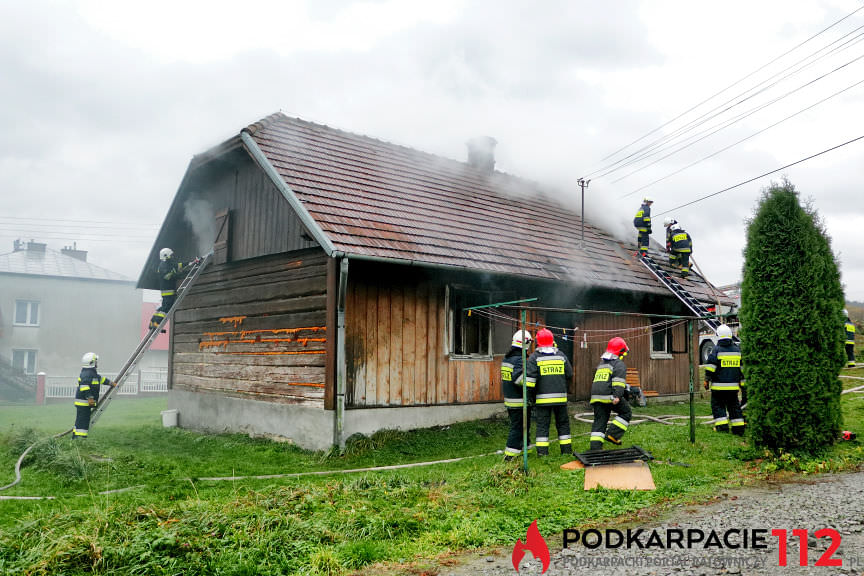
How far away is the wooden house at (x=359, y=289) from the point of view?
10.1 m

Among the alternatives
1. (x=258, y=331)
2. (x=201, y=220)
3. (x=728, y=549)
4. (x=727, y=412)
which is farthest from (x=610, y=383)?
(x=201, y=220)

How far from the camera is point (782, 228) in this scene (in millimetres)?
7977

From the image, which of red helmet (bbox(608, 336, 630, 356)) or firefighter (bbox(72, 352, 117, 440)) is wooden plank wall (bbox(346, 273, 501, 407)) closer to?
red helmet (bbox(608, 336, 630, 356))

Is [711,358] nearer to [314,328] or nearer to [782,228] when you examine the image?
[782,228]

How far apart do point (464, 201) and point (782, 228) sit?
7129 millimetres

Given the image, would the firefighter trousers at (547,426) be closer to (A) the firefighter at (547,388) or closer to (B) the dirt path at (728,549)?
(A) the firefighter at (547,388)

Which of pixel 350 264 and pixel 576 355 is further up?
pixel 350 264

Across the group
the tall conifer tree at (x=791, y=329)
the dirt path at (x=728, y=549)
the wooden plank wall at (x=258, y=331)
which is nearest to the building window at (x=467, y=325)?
the wooden plank wall at (x=258, y=331)

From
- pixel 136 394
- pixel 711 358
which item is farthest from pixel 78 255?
pixel 711 358

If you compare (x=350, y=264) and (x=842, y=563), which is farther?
(x=350, y=264)

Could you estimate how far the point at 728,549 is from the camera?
4523mm

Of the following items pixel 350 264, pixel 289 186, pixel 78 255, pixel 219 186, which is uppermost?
pixel 78 255

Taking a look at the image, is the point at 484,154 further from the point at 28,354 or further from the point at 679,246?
the point at 28,354

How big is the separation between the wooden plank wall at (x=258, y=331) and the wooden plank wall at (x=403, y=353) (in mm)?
564
